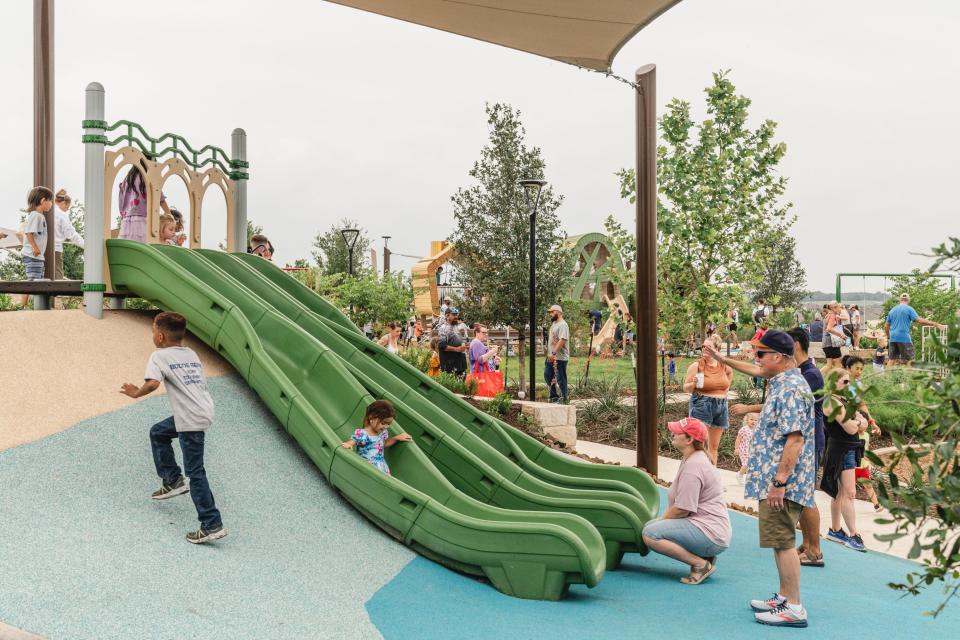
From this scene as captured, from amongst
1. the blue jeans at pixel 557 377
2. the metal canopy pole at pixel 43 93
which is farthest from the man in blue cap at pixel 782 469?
the metal canopy pole at pixel 43 93

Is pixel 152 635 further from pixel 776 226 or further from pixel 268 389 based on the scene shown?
pixel 776 226

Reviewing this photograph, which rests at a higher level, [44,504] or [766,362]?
[766,362]

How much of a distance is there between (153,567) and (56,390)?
9.51ft

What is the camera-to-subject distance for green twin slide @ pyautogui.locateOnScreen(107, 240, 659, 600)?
19.4 ft

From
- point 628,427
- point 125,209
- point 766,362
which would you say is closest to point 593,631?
point 766,362

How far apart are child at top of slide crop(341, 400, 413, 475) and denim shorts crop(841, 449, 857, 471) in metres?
4.02

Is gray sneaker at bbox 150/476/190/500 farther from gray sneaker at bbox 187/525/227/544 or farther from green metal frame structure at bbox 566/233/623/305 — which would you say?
green metal frame structure at bbox 566/233/623/305

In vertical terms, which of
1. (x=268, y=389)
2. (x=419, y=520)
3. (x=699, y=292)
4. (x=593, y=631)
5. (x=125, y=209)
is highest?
(x=125, y=209)

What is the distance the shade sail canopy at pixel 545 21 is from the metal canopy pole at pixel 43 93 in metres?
5.17

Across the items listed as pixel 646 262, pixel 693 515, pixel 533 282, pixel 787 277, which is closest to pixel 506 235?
pixel 533 282

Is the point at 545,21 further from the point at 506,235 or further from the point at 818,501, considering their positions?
the point at 506,235

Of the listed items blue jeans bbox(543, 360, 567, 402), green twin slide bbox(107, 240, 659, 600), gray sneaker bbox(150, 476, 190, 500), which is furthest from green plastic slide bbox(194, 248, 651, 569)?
blue jeans bbox(543, 360, 567, 402)

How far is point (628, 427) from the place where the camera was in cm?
1358

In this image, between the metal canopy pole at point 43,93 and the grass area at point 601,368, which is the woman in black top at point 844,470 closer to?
the metal canopy pole at point 43,93
